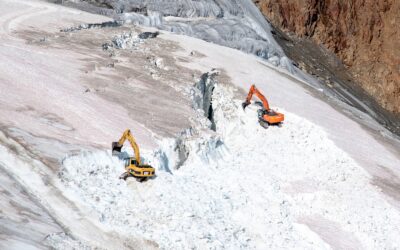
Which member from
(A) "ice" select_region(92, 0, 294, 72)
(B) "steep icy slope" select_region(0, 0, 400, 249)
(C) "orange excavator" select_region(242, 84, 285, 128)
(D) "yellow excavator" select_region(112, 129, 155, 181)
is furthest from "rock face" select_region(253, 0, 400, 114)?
(D) "yellow excavator" select_region(112, 129, 155, 181)

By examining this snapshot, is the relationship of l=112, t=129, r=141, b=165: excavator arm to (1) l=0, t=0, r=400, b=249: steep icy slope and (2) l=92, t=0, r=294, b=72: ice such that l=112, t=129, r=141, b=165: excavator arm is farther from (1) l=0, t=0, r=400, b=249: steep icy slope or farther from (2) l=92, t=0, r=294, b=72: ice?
(2) l=92, t=0, r=294, b=72: ice

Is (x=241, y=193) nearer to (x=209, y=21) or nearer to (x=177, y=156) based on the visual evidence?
(x=177, y=156)

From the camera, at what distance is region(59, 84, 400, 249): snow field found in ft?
43.9

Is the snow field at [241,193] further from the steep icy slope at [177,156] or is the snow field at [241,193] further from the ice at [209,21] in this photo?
the ice at [209,21]

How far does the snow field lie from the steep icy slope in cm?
4

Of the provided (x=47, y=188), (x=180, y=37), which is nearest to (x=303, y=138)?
(x=47, y=188)

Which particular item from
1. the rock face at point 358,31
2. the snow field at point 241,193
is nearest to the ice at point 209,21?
the rock face at point 358,31

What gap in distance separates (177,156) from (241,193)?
7.22 feet

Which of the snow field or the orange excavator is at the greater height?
the orange excavator

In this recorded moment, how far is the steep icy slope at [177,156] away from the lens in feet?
43.7

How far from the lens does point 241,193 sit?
1664cm

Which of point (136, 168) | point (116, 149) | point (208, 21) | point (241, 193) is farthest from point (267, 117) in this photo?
point (208, 21)

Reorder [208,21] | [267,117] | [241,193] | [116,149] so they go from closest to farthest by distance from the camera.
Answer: [116,149] < [241,193] < [267,117] < [208,21]

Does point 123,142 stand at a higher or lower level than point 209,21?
lower
